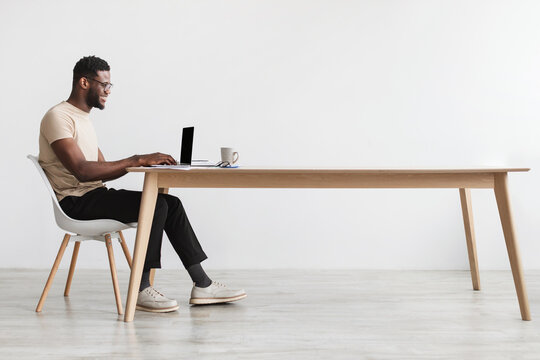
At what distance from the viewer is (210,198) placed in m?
4.27

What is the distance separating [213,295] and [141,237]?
0.54m

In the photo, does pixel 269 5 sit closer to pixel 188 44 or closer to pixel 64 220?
pixel 188 44

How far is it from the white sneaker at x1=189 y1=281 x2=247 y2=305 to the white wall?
1.22 metres

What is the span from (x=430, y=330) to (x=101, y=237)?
4.84 ft

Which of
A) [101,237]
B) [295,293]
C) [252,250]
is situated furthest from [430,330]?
[252,250]

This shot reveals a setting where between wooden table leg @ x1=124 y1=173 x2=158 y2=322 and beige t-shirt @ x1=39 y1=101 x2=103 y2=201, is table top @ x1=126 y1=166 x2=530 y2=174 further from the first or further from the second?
beige t-shirt @ x1=39 y1=101 x2=103 y2=201

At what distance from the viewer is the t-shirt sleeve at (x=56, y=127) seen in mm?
2809

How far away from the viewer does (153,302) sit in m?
2.87

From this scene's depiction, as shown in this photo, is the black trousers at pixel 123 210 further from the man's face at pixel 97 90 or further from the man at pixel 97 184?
the man's face at pixel 97 90

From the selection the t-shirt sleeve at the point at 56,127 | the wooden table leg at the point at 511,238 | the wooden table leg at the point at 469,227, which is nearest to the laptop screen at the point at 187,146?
the t-shirt sleeve at the point at 56,127

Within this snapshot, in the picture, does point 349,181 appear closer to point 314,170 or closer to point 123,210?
point 314,170

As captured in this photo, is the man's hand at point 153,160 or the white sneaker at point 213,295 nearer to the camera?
the man's hand at point 153,160

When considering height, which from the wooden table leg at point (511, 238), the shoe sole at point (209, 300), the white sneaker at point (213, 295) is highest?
the wooden table leg at point (511, 238)

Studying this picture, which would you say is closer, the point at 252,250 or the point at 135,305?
the point at 135,305
